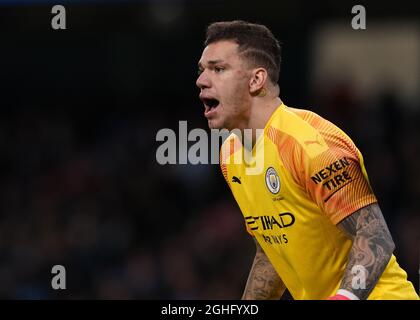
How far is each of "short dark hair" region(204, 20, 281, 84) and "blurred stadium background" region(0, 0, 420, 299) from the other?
22.1 ft

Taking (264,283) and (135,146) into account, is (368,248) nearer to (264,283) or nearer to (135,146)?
(264,283)

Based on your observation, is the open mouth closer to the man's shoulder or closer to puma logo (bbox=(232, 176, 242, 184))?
the man's shoulder

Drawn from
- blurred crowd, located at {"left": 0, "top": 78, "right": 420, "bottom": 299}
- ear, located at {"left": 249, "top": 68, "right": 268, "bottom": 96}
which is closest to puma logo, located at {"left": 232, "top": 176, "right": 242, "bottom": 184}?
ear, located at {"left": 249, "top": 68, "right": 268, "bottom": 96}

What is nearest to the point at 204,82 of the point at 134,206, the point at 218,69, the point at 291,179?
the point at 218,69

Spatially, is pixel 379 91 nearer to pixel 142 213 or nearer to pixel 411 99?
pixel 411 99

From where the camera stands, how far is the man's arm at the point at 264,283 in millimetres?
6023

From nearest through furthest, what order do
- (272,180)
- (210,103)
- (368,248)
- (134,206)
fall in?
(368,248)
(272,180)
(210,103)
(134,206)

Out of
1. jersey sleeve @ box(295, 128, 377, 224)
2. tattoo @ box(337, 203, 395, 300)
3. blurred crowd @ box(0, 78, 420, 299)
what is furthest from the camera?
blurred crowd @ box(0, 78, 420, 299)

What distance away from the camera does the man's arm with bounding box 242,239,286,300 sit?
602cm

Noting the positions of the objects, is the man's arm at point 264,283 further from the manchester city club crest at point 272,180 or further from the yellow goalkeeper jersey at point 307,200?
the manchester city club crest at point 272,180

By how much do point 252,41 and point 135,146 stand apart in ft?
30.5

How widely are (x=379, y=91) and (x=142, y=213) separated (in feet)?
14.3

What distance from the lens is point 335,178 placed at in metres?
5.06

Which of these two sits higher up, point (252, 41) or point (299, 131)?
point (252, 41)
